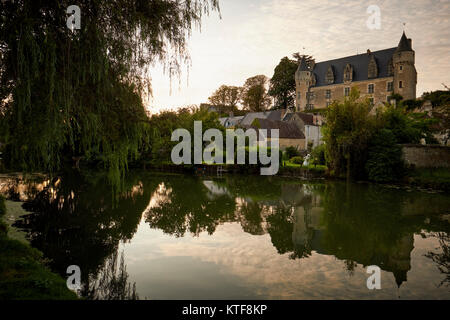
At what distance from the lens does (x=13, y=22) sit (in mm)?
3730

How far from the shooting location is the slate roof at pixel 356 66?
4844 centimetres

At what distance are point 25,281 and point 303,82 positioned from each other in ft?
185

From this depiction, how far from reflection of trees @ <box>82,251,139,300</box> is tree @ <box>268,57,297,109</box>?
58931mm

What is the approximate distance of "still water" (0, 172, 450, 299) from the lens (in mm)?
5449

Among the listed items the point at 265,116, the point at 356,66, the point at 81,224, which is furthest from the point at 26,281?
the point at 356,66

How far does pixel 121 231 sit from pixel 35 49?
6.08 metres

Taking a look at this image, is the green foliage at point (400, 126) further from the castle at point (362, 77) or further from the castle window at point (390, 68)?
the castle window at point (390, 68)

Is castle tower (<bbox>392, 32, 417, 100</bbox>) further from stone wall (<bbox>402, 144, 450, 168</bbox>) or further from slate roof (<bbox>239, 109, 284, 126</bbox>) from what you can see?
stone wall (<bbox>402, 144, 450, 168</bbox>)

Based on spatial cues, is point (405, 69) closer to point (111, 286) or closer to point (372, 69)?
point (372, 69)

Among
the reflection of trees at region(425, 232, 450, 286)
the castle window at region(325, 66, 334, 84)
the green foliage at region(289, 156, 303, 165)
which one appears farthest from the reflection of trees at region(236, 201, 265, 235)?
the castle window at region(325, 66, 334, 84)

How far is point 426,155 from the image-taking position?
68.2 feet

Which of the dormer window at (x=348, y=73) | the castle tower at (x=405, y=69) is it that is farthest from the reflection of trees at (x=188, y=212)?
the dormer window at (x=348, y=73)
